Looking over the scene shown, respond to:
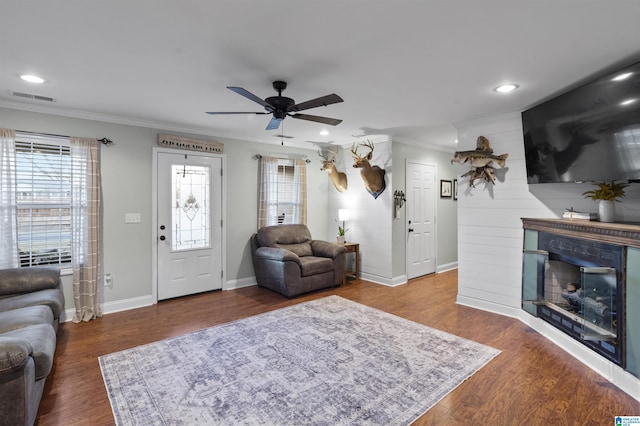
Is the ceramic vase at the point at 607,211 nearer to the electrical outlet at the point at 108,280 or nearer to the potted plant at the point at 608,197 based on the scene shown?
the potted plant at the point at 608,197

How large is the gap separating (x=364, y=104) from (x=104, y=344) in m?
3.75

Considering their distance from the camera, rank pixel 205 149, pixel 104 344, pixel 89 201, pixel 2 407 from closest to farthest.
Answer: pixel 2 407
pixel 104 344
pixel 89 201
pixel 205 149

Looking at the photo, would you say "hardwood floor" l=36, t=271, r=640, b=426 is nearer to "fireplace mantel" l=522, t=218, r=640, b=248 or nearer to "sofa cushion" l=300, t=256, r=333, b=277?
"sofa cushion" l=300, t=256, r=333, b=277

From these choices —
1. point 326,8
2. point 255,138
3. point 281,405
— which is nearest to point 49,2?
point 326,8

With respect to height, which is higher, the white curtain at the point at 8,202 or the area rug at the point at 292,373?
the white curtain at the point at 8,202

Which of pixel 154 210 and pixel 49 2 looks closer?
pixel 49 2

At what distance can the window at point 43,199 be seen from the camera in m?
3.61

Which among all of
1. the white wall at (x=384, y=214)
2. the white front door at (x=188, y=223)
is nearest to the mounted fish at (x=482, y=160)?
the white wall at (x=384, y=214)

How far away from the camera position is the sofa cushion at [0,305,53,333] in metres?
2.38

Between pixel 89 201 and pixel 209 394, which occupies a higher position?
pixel 89 201

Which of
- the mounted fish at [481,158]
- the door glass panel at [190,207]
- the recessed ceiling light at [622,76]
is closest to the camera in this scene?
the recessed ceiling light at [622,76]

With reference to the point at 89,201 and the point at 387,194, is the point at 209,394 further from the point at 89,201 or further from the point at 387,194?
the point at 387,194

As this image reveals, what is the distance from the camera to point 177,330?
3549 millimetres

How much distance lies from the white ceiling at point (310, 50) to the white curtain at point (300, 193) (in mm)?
2331
